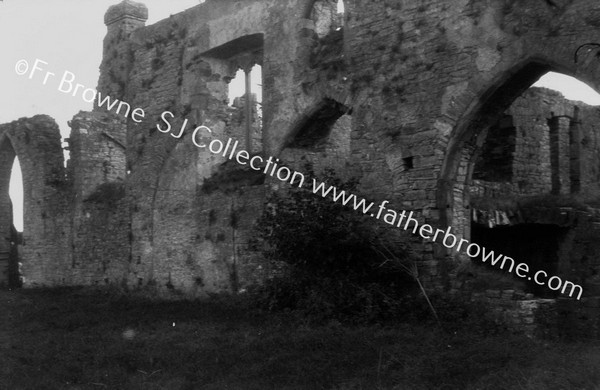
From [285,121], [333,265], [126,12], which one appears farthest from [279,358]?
[126,12]

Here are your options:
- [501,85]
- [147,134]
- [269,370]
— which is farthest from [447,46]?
[147,134]

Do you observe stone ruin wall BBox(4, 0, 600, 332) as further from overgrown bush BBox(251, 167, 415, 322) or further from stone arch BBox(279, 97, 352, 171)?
overgrown bush BBox(251, 167, 415, 322)

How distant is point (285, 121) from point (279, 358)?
209 inches

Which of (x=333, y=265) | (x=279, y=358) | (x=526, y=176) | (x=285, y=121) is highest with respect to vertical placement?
(x=526, y=176)

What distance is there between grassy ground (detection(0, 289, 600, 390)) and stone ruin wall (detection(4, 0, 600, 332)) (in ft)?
6.77

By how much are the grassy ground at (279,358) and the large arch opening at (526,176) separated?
6.53 feet

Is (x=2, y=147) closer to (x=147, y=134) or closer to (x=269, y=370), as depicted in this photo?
(x=147, y=134)

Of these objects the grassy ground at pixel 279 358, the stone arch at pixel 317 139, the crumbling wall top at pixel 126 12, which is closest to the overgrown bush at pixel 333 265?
the grassy ground at pixel 279 358

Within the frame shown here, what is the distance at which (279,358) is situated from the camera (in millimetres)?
8914

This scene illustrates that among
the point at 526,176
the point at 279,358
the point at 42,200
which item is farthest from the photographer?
the point at 42,200

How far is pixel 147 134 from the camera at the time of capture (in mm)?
16438

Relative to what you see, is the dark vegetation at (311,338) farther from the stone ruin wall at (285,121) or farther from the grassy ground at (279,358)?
the stone ruin wall at (285,121)

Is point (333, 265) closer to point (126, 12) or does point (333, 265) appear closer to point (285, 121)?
point (285, 121)

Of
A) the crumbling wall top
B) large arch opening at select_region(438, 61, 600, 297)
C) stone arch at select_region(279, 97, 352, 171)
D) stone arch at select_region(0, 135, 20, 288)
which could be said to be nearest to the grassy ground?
large arch opening at select_region(438, 61, 600, 297)
